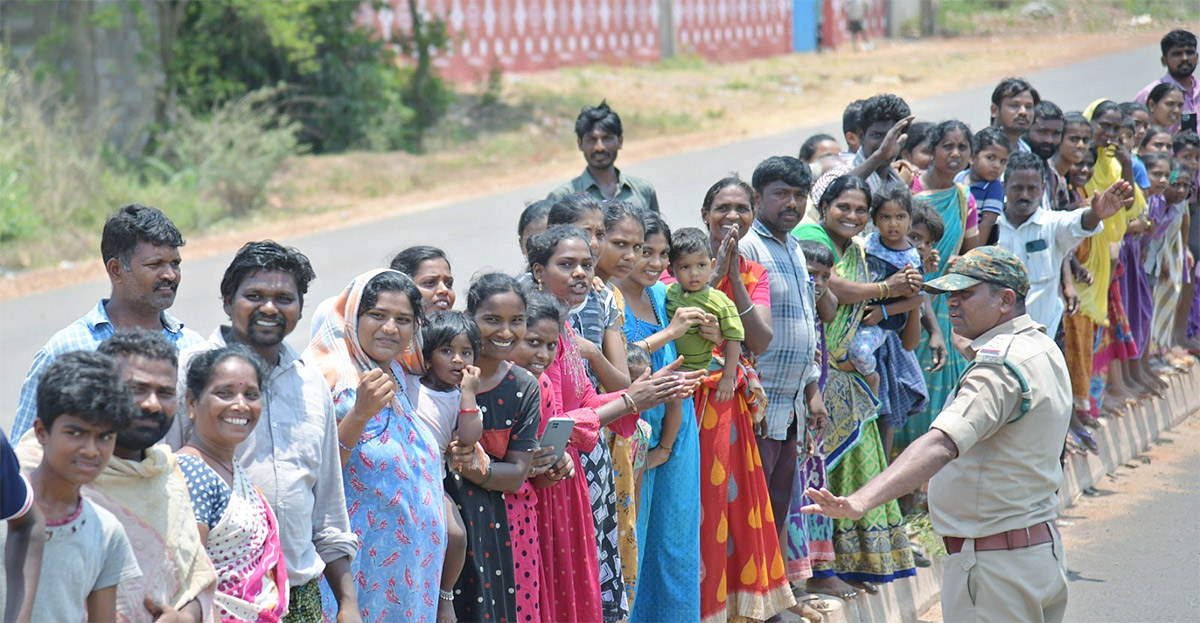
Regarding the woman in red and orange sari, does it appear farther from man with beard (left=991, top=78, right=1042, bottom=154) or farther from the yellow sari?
the yellow sari

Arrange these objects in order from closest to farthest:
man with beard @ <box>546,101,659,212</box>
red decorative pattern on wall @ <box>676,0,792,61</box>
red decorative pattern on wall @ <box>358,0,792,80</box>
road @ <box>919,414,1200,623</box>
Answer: road @ <box>919,414,1200,623</box>, man with beard @ <box>546,101,659,212</box>, red decorative pattern on wall @ <box>358,0,792,80</box>, red decorative pattern on wall @ <box>676,0,792,61</box>

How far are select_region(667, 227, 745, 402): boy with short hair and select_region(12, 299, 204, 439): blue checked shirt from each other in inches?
80.1

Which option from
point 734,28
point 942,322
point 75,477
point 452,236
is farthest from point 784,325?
point 734,28

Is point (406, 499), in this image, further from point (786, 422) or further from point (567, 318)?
point (786, 422)

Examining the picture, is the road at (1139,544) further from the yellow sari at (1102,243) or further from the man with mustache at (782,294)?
the man with mustache at (782,294)

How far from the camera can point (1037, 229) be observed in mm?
7395

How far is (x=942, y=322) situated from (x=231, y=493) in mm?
4761

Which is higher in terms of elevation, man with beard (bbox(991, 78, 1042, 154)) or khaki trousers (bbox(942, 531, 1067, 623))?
man with beard (bbox(991, 78, 1042, 154))

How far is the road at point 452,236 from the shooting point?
→ 11570mm

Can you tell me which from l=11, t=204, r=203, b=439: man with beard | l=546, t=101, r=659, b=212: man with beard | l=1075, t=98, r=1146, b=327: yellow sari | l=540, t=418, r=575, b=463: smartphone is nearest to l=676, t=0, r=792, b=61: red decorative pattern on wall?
l=1075, t=98, r=1146, b=327: yellow sari

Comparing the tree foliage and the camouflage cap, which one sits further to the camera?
the tree foliage

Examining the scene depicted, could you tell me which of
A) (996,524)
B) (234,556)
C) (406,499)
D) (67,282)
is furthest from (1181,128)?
(67,282)

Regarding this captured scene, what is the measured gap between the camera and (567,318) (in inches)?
182

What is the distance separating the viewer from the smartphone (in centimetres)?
416
